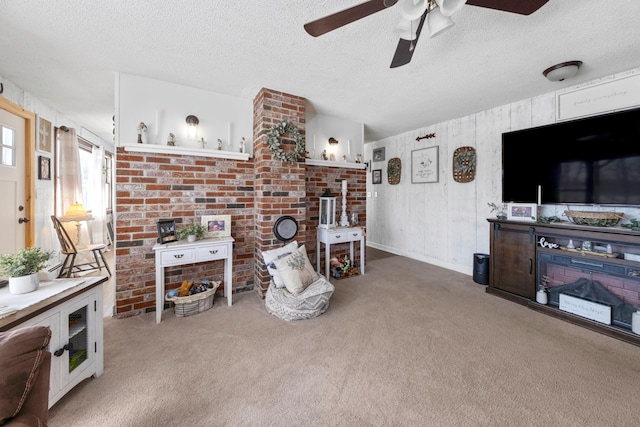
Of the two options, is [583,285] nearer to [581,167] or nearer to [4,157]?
[581,167]

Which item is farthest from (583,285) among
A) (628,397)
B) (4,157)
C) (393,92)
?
(4,157)

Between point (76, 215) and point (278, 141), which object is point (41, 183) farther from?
point (278, 141)

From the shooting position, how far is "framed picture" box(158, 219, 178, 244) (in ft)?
7.75

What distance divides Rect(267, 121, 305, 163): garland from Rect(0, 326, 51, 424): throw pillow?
7.37 ft

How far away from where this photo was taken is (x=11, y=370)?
0.81 m

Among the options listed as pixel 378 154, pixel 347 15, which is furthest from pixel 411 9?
pixel 378 154

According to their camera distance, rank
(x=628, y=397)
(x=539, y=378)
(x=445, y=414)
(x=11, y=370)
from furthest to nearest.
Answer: (x=539, y=378), (x=628, y=397), (x=445, y=414), (x=11, y=370)

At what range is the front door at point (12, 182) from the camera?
2.46 m

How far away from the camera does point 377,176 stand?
526 centimetres

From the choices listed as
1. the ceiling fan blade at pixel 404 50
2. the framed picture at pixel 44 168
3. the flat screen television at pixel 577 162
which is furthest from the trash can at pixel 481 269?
the framed picture at pixel 44 168

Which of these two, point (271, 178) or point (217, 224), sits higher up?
point (271, 178)

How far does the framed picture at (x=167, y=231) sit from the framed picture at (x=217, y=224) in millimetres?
326

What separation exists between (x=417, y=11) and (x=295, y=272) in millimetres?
2146

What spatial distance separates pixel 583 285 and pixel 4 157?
5.83 m
